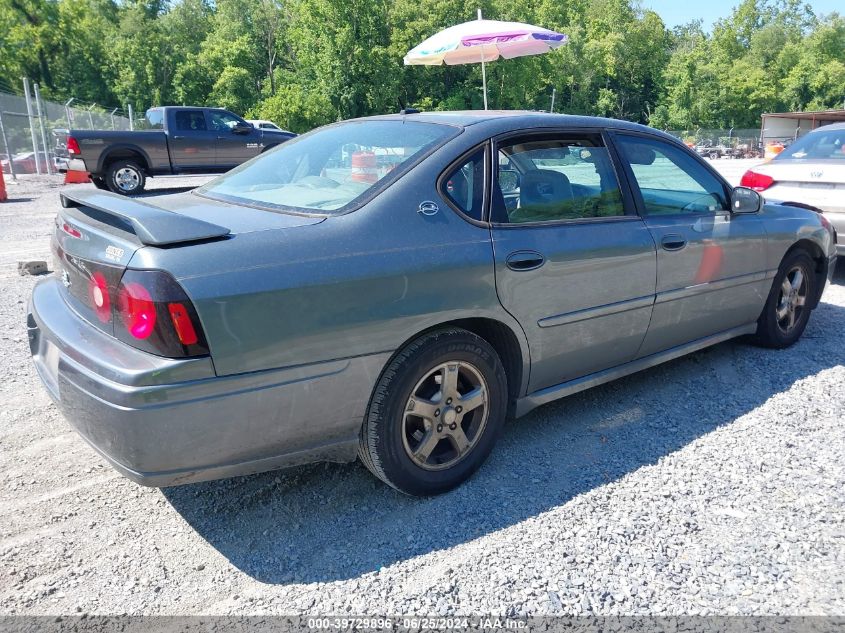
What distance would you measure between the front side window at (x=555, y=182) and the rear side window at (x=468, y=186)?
8 cm

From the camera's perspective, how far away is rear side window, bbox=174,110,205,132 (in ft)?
47.8

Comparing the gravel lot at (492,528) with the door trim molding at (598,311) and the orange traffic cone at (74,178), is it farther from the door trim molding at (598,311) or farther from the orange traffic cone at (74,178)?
the orange traffic cone at (74,178)

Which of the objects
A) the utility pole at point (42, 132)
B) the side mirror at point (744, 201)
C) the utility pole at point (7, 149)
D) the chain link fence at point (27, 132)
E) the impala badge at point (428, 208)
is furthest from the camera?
the utility pole at point (42, 132)

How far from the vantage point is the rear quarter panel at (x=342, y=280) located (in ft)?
7.30

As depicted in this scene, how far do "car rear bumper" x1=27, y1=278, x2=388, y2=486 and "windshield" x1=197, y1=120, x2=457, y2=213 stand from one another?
0.75 meters

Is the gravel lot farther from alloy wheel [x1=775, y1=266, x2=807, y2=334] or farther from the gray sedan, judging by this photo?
alloy wheel [x1=775, y1=266, x2=807, y2=334]

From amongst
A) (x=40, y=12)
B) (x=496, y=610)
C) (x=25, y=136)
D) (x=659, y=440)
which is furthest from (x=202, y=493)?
(x=40, y=12)

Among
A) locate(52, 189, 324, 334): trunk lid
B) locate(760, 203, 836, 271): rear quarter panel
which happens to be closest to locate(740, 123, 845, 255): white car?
locate(760, 203, 836, 271): rear quarter panel

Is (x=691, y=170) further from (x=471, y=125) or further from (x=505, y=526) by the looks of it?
(x=505, y=526)

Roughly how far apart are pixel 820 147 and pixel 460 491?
5.81m

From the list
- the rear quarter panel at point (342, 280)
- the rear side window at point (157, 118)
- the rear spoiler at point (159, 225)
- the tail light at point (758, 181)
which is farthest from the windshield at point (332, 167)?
the rear side window at point (157, 118)

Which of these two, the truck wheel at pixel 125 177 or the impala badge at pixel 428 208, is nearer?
the impala badge at pixel 428 208

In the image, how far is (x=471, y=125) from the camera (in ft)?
10.1

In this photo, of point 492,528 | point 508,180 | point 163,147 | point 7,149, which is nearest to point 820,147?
point 508,180
